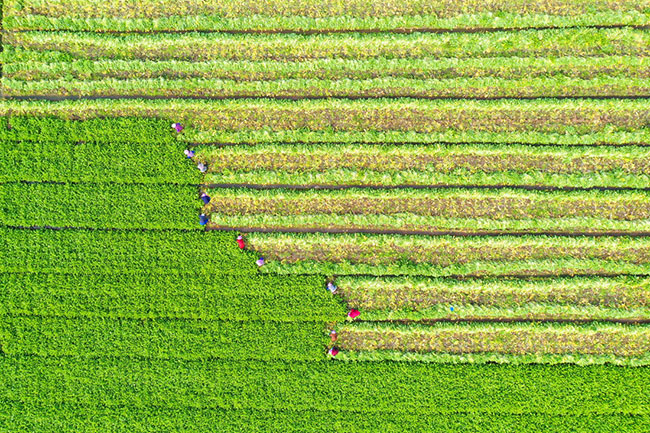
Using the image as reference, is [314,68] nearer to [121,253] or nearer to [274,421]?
[121,253]

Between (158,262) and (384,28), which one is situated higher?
(384,28)

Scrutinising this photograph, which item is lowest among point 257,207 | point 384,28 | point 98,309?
point 98,309

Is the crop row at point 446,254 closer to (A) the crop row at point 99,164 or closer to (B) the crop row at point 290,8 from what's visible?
(A) the crop row at point 99,164

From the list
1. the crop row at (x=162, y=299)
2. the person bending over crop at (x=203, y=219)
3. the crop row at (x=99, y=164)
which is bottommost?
the crop row at (x=162, y=299)

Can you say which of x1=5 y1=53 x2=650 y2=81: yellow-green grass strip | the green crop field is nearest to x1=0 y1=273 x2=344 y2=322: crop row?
the green crop field

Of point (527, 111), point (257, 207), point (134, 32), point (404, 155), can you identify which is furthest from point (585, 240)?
point (134, 32)

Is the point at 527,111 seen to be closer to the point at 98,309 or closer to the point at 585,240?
the point at 585,240

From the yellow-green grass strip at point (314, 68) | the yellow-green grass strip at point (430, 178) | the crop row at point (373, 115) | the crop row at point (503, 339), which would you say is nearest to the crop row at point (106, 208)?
the yellow-green grass strip at point (430, 178)
